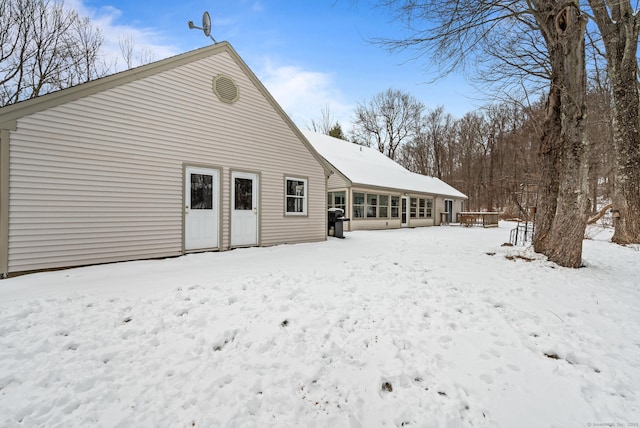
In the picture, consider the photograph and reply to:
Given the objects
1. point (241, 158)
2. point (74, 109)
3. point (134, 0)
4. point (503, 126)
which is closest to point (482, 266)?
point (241, 158)

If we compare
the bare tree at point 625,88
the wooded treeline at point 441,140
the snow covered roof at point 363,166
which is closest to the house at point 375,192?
the snow covered roof at point 363,166

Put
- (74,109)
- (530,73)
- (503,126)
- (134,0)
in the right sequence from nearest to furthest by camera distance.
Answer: (74,109) → (530,73) → (134,0) → (503,126)

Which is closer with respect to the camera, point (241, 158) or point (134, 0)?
point (241, 158)

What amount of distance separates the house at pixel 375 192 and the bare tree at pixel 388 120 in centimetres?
910

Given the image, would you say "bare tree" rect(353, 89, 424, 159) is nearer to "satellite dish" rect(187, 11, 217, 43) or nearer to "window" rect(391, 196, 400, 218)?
"window" rect(391, 196, 400, 218)

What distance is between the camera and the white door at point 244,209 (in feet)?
25.5

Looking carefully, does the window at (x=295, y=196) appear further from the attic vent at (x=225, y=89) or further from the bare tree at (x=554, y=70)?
the bare tree at (x=554, y=70)

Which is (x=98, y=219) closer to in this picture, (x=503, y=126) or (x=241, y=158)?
(x=241, y=158)

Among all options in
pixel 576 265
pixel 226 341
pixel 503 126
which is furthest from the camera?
pixel 503 126

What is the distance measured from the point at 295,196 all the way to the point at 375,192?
26.9ft

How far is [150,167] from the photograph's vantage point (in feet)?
20.7

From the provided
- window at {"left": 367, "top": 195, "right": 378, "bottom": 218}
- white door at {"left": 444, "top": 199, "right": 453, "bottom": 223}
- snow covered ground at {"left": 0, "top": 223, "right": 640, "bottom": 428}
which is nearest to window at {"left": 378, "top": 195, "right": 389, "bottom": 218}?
window at {"left": 367, "top": 195, "right": 378, "bottom": 218}

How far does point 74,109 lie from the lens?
546 centimetres

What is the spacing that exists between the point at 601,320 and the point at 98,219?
827 cm
